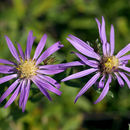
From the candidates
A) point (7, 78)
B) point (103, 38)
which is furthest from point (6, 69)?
point (103, 38)

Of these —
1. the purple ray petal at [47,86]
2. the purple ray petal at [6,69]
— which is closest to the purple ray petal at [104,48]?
the purple ray petal at [47,86]

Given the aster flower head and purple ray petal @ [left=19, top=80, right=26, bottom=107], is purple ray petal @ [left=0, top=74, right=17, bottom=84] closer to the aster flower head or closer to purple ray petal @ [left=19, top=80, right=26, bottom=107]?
the aster flower head

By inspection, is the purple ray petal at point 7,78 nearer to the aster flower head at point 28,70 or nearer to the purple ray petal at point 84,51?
the aster flower head at point 28,70

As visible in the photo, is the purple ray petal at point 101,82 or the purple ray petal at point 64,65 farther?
the purple ray petal at point 101,82

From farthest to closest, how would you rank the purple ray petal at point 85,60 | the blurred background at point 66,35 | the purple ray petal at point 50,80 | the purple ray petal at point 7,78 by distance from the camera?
the blurred background at point 66,35 → the purple ray petal at point 7,78 → the purple ray petal at point 50,80 → the purple ray petal at point 85,60

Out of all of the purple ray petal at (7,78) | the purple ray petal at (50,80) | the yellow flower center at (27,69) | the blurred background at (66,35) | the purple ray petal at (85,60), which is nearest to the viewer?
the purple ray petal at (85,60)

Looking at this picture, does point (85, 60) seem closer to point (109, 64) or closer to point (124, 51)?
point (109, 64)
